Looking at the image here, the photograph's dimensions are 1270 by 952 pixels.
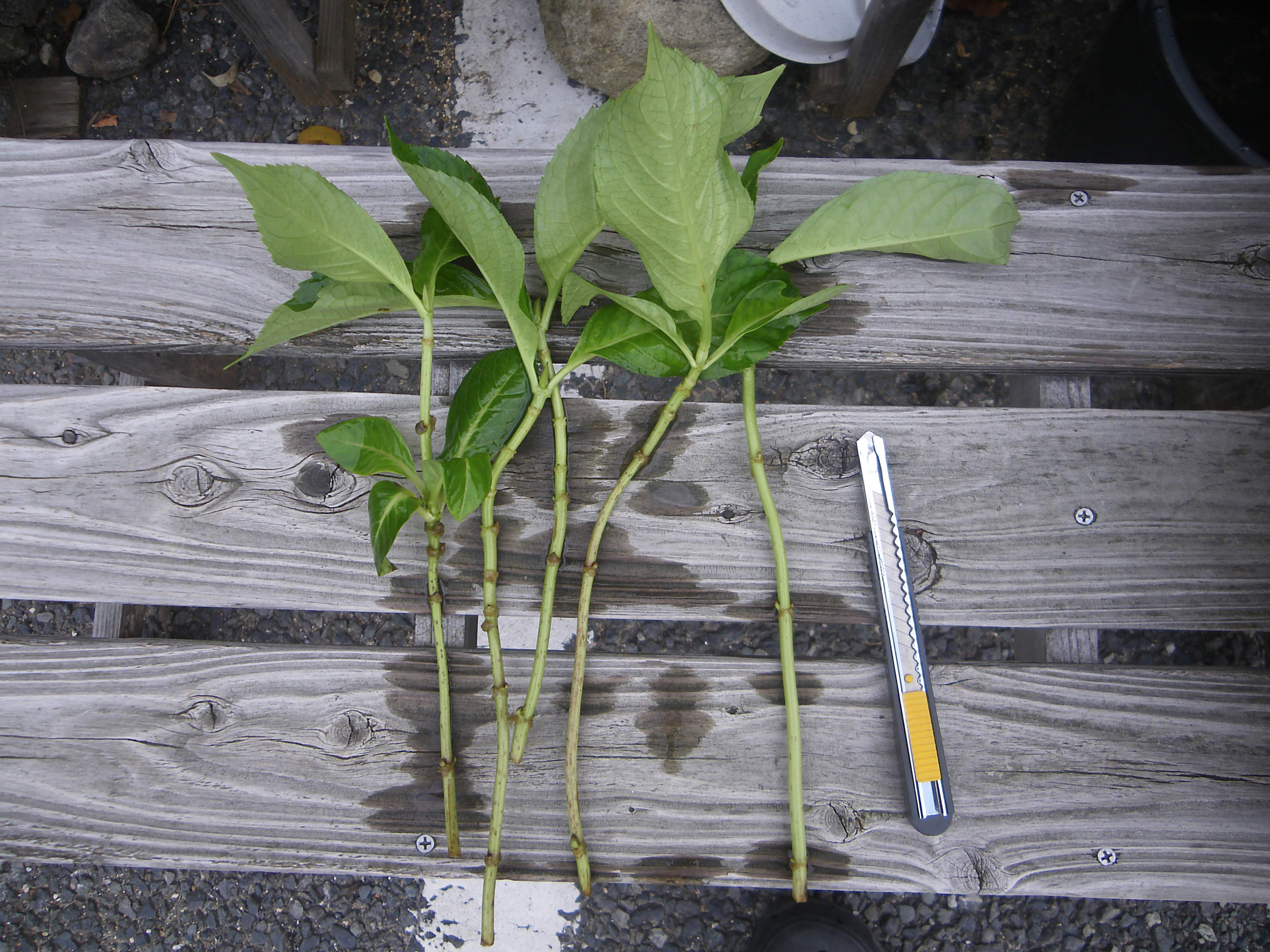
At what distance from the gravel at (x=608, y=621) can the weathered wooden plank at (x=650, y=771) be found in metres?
0.36

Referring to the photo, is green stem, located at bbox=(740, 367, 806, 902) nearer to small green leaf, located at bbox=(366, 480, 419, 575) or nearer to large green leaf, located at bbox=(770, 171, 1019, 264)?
large green leaf, located at bbox=(770, 171, 1019, 264)

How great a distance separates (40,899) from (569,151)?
6.09 ft

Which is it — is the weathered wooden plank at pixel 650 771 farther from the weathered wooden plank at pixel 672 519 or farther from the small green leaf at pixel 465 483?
the small green leaf at pixel 465 483

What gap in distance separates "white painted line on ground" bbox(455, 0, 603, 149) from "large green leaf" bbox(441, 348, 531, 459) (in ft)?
3.26

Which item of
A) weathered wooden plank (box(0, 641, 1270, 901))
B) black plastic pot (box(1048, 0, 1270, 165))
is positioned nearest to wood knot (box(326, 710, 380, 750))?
weathered wooden plank (box(0, 641, 1270, 901))

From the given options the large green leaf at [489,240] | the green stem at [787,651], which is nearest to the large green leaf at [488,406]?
the large green leaf at [489,240]

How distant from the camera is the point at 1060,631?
1091mm

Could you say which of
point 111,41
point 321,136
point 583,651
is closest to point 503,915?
point 583,651

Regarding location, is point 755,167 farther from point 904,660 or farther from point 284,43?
point 284,43

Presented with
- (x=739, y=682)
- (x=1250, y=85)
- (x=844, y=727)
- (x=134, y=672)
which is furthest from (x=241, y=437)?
(x=1250, y=85)

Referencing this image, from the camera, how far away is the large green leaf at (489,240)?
2.58 ft

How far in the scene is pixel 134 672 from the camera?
3.28 ft

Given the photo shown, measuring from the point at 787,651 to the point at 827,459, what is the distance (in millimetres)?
260

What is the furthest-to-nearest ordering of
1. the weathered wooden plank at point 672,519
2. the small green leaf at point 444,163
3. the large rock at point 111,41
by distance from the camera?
1. the large rock at point 111,41
2. the weathered wooden plank at point 672,519
3. the small green leaf at point 444,163
